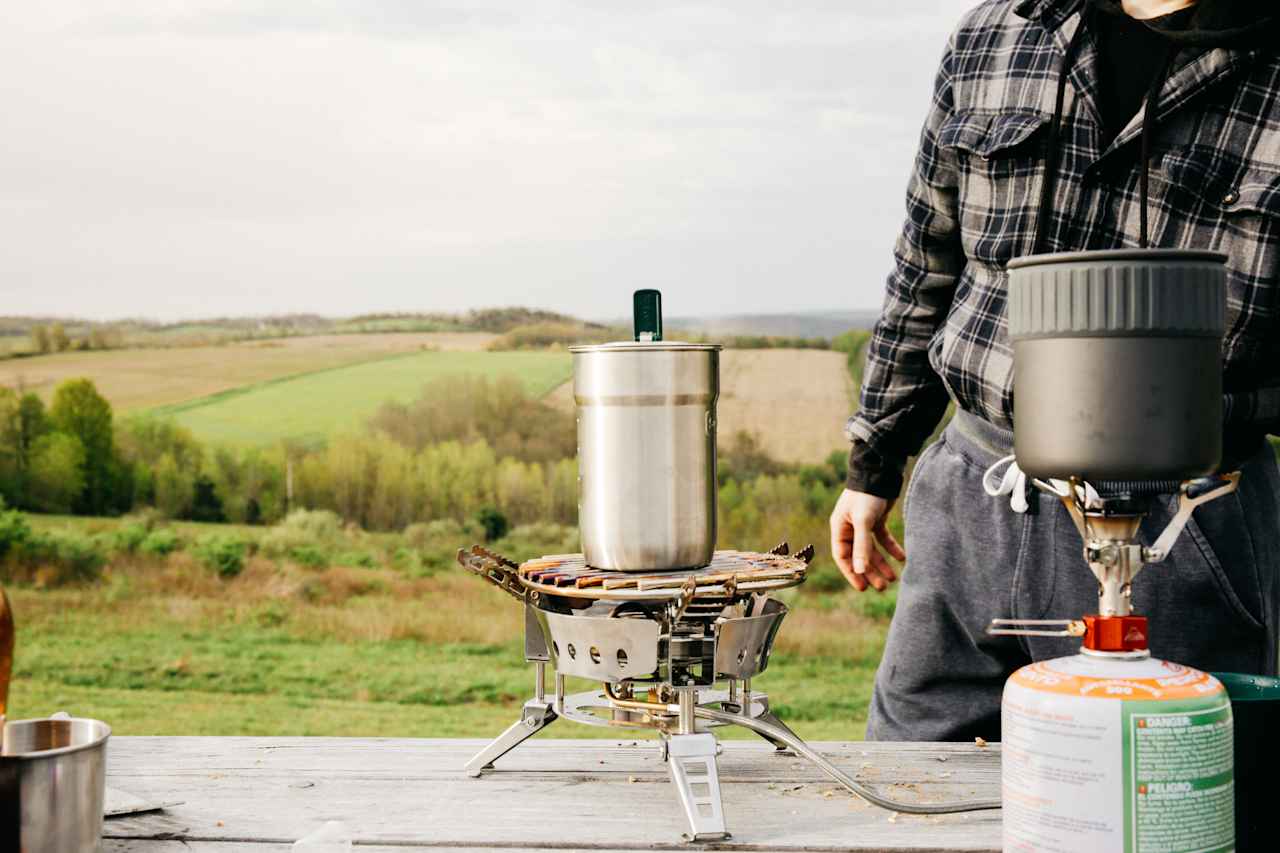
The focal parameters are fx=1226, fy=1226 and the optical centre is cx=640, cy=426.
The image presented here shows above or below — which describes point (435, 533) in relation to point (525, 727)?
below

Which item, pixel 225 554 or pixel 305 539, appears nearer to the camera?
pixel 305 539

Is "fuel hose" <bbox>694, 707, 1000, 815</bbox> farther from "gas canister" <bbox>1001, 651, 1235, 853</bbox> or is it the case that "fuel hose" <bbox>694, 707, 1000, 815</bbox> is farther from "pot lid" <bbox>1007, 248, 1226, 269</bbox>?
"pot lid" <bbox>1007, 248, 1226, 269</bbox>

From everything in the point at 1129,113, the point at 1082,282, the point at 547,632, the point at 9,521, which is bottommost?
the point at 9,521

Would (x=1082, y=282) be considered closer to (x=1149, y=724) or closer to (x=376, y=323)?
(x=1149, y=724)

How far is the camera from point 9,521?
26.4 ft

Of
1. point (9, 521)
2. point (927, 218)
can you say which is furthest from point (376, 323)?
point (927, 218)

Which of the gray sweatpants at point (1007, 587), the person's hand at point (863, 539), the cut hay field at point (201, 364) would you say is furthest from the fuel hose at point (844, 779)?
the cut hay field at point (201, 364)

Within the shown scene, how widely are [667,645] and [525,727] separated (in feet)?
0.80

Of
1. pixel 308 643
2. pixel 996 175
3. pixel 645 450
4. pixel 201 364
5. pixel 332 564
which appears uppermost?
pixel 996 175

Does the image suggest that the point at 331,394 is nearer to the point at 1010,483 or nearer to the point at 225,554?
the point at 225,554

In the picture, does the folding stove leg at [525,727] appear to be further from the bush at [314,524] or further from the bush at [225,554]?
the bush at [225,554]

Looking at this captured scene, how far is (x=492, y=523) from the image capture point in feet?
25.0

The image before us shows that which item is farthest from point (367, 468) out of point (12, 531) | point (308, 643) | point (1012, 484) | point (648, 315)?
point (648, 315)

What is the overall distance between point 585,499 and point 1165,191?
2.75ft
